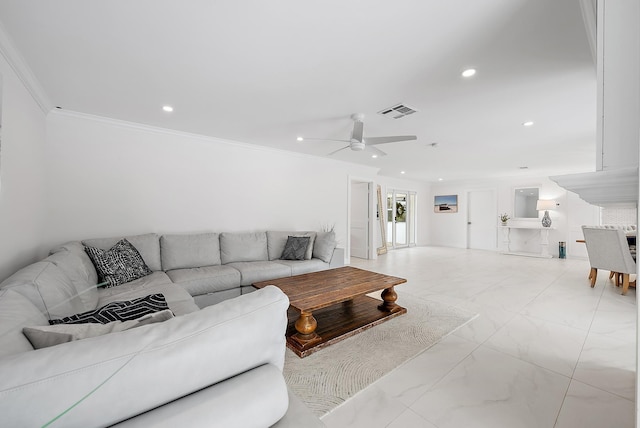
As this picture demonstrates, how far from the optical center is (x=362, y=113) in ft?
9.97

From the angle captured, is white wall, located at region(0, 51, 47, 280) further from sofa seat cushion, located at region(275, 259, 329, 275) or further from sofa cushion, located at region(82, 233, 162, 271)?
sofa seat cushion, located at region(275, 259, 329, 275)

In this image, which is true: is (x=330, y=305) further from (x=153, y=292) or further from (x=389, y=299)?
(x=153, y=292)

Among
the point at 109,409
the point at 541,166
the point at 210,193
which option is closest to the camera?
the point at 109,409

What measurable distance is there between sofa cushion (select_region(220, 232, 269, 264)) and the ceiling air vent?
2.50 metres

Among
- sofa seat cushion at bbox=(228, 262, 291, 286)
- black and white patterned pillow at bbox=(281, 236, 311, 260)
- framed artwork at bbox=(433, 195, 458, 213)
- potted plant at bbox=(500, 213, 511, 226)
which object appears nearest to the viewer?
sofa seat cushion at bbox=(228, 262, 291, 286)

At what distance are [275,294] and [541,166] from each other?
7360mm

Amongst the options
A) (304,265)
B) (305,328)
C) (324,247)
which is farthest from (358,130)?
(305,328)

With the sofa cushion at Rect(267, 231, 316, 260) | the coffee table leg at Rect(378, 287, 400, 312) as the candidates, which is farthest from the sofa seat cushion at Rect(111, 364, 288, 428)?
the sofa cushion at Rect(267, 231, 316, 260)

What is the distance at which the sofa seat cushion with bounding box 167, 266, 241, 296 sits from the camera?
9.40ft

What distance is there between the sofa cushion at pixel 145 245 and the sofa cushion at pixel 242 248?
0.79m

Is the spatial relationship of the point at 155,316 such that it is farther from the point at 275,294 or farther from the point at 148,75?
the point at 148,75

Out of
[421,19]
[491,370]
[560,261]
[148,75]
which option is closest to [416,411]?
[491,370]

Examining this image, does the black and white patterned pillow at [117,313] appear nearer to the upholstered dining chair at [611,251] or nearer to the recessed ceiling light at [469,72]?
the recessed ceiling light at [469,72]

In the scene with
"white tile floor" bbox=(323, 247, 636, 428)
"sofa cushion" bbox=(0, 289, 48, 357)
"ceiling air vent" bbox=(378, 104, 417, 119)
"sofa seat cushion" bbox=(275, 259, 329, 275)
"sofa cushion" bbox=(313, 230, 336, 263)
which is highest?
"ceiling air vent" bbox=(378, 104, 417, 119)
